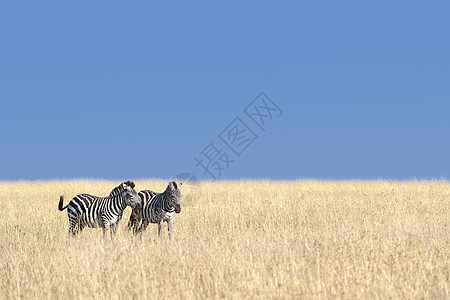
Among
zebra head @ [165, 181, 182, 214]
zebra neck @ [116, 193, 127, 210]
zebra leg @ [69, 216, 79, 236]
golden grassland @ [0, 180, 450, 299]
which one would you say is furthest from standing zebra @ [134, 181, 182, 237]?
zebra leg @ [69, 216, 79, 236]

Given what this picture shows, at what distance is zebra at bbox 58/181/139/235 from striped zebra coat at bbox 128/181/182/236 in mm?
357

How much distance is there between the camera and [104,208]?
10.1 meters

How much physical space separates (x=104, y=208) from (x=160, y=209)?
1.31m

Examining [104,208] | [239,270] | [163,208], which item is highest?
[104,208]

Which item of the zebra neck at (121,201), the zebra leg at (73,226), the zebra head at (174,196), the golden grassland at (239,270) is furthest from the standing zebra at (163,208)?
the zebra leg at (73,226)

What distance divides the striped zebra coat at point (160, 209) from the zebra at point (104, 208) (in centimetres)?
36

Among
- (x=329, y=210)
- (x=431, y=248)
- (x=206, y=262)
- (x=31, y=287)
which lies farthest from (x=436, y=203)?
(x=31, y=287)

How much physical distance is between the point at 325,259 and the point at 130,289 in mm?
3056

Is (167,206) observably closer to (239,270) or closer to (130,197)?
(130,197)

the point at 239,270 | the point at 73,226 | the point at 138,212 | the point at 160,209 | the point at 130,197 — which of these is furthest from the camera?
the point at 73,226

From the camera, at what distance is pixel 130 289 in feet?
19.3

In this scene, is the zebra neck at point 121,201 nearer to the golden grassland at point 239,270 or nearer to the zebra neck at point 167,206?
the zebra neck at point 167,206

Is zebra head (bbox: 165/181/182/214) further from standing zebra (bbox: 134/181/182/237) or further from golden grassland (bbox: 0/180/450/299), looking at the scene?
golden grassland (bbox: 0/180/450/299)

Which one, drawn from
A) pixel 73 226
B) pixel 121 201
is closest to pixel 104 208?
pixel 121 201
